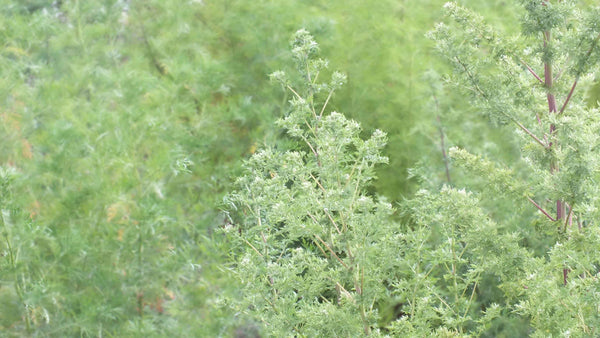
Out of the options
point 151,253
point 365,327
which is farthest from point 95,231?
point 365,327

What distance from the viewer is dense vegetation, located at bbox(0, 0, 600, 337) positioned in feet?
7.99

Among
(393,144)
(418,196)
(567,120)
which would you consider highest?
(567,120)

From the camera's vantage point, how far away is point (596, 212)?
2.41 m

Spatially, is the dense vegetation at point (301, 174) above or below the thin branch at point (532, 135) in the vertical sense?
below

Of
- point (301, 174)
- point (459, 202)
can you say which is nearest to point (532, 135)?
point (459, 202)

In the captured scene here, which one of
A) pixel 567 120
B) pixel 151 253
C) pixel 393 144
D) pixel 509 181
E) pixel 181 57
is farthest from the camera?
pixel 181 57

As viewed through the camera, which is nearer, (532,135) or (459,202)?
(459,202)

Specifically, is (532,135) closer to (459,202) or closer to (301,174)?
(459,202)

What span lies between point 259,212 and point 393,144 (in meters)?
1.44

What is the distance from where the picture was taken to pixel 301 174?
2.37m

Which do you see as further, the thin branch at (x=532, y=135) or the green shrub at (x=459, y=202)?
the thin branch at (x=532, y=135)

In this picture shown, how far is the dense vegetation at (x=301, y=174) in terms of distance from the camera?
95.9 inches

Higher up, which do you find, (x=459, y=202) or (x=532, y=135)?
(x=532, y=135)

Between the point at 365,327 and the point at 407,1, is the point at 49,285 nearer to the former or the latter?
the point at 365,327
